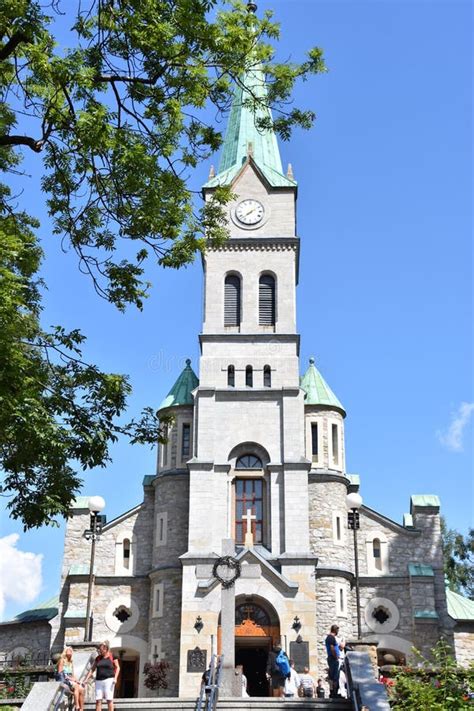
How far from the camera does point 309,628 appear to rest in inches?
1329

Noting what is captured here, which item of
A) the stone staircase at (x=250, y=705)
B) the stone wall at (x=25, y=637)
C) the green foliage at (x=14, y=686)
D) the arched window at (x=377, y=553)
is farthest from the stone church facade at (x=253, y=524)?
the stone staircase at (x=250, y=705)

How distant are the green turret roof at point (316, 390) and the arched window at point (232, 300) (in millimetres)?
4280

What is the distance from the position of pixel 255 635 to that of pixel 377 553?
26.0ft

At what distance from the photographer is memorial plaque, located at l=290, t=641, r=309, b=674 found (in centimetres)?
3294

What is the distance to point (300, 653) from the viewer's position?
1305 inches

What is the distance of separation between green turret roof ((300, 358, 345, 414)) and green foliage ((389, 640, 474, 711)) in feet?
78.5

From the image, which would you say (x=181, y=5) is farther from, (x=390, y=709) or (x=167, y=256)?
(x=390, y=709)

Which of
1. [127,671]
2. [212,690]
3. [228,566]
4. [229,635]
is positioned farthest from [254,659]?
[212,690]

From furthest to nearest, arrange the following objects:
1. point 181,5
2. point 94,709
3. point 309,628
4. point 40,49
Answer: point 309,628 → point 94,709 → point 181,5 → point 40,49

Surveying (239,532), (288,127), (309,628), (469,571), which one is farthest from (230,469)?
(469,571)

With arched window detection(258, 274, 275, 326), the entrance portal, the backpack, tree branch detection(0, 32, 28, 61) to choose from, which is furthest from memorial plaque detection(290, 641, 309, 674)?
tree branch detection(0, 32, 28, 61)

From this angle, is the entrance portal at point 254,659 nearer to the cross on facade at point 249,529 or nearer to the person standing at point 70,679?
the cross on facade at point 249,529

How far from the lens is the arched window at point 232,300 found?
40500mm

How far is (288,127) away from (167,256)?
3.37 meters
